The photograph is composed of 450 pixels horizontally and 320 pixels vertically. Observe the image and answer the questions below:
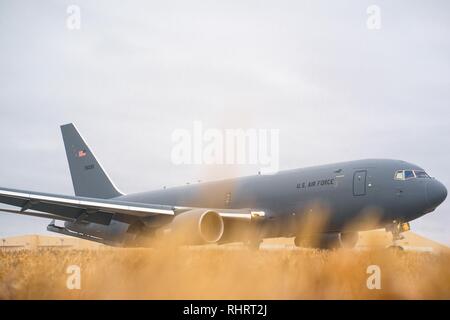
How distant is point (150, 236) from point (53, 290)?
14.1m

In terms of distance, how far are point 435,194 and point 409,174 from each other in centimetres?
123

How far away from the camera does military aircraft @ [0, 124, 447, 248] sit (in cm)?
1906

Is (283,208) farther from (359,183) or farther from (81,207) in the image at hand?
(81,207)

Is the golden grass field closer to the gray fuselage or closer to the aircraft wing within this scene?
the aircraft wing

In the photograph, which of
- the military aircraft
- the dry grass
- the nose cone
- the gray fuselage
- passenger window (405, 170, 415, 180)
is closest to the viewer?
the dry grass

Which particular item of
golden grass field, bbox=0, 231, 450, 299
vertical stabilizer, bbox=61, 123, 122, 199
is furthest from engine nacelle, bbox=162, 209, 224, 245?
vertical stabilizer, bbox=61, 123, 122, 199

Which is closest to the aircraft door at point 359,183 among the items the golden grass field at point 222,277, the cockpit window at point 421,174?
the cockpit window at point 421,174

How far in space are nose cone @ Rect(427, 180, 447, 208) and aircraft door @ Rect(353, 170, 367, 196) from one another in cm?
232

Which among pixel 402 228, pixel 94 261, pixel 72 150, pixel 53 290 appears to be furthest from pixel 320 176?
pixel 72 150

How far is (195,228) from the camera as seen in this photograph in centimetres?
1788

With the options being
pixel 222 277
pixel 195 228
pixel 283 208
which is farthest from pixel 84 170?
pixel 222 277

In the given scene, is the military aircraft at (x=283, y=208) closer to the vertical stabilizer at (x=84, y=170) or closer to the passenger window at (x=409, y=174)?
the passenger window at (x=409, y=174)

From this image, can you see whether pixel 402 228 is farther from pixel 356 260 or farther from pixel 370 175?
pixel 356 260

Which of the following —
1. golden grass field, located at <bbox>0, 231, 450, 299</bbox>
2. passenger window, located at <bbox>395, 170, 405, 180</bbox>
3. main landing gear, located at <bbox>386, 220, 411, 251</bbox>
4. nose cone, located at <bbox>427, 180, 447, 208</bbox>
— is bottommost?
main landing gear, located at <bbox>386, 220, 411, 251</bbox>
